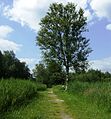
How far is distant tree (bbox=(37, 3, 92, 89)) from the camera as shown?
58.2 metres

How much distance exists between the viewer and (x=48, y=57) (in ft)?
192

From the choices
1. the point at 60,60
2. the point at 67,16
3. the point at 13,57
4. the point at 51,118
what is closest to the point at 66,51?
the point at 60,60

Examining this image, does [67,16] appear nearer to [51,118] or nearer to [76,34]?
[76,34]

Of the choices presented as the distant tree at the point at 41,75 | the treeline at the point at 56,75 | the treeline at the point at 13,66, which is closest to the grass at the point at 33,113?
the treeline at the point at 56,75

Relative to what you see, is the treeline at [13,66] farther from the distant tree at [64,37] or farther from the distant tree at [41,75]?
the distant tree at [64,37]

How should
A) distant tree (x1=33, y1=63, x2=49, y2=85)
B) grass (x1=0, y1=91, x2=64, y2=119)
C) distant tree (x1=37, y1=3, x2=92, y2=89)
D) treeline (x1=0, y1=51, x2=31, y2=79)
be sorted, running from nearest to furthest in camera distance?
1. grass (x1=0, y1=91, x2=64, y2=119)
2. distant tree (x1=37, y1=3, x2=92, y2=89)
3. treeline (x1=0, y1=51, x2=31, y2=79)
4. distant tree (x1=33, y1=63, x2=49, y2=85)

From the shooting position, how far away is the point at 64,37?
58.2 meters

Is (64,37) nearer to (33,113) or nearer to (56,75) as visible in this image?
(56,75)

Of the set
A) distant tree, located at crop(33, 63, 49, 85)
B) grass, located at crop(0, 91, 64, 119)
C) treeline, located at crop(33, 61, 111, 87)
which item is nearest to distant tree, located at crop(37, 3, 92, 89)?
treeline, located at crop(33, 61, 111, 87)

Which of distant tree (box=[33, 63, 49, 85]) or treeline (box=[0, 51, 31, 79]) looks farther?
distant tree (box=[33, 63, 49, 85])

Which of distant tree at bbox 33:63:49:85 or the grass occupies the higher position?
distant tree at bbox 33:63:49:85

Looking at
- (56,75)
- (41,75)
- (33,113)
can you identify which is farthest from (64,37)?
(41,75)

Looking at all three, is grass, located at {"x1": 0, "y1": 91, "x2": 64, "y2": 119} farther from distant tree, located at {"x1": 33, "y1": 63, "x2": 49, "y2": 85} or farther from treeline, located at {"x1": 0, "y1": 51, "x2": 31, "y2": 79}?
distant tree, located at {"x1": 33, "y1": 63, "x2": 49, "y2": 85}

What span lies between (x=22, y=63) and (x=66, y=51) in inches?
2624
